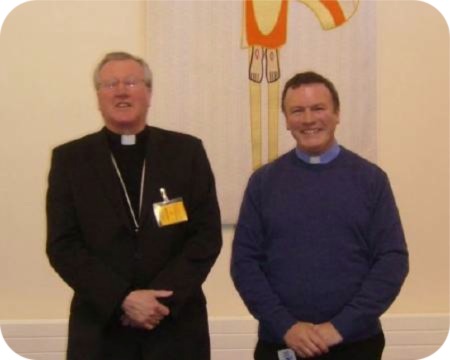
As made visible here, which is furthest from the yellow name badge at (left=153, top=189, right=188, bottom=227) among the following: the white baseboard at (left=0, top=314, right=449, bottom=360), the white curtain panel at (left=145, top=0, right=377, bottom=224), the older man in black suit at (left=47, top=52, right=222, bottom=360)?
the white baseboard at (left=0, top=314, right=449, bottom=360)

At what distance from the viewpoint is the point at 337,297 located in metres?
1.85

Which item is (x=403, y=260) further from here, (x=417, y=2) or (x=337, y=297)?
(x=417, y=2)

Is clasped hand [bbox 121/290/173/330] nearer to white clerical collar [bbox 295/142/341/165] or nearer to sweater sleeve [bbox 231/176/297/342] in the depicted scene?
sweater sleeve [bbox 231/176/297/342]

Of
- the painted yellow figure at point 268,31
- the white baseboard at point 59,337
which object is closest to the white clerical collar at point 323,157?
the painted yellow figure at point 268,31

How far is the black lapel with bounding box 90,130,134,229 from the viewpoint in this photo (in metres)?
1.94

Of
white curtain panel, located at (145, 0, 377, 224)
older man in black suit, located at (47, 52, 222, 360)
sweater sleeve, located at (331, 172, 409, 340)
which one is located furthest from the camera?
white curtain panel, located at (145, 0, 377, 224)

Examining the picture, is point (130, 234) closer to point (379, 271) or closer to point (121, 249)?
point (121, 249)

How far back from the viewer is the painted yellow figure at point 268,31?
303 centimetres

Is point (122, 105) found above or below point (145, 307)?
above

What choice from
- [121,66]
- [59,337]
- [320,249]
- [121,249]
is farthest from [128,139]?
[59,337]

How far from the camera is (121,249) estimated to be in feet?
6.33

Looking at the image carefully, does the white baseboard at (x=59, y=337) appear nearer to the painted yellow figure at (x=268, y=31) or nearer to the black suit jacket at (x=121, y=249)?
the painted yellow figure at (x=268, y=31)

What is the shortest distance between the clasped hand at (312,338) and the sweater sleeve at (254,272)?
0.09ft

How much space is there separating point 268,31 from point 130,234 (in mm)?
1490
